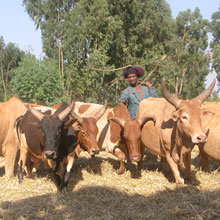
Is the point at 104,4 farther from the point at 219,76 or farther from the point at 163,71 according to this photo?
the point at 219,76

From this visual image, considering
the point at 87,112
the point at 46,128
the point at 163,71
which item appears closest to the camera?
the point at 46,128

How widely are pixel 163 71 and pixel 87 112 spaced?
16.3 m

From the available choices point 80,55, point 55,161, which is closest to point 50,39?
point 80,55

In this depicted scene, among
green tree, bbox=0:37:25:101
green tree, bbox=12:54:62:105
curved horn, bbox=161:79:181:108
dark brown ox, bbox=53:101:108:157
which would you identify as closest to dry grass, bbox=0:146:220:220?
dark brown ox, bbox=53:101:108:157

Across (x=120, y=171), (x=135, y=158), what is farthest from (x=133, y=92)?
(x=135, y=158)

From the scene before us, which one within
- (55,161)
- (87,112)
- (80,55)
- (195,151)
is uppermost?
(80,55)

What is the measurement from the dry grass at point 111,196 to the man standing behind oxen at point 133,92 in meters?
1.66

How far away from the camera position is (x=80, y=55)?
22203 millimetres

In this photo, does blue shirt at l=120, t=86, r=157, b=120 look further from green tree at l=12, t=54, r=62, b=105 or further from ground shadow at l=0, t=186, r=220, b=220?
green tree at l=12, t=54, r=62, b=105

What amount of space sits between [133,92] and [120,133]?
151cm

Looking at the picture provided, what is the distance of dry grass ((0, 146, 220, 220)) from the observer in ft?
14.7

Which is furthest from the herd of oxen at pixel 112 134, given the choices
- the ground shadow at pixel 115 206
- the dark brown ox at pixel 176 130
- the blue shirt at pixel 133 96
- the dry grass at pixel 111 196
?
the ground shadow at pixel 115 206

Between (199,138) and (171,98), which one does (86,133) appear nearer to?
(171,98)

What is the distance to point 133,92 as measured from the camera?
8.26 metres
